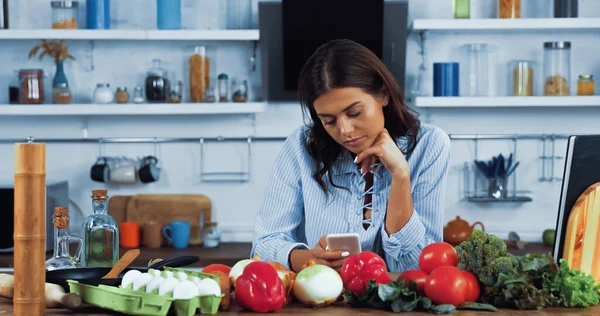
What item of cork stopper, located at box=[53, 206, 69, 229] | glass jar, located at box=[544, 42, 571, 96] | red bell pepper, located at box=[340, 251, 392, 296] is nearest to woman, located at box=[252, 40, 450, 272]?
red bell pepper, located at box=[340, 251, 392, 296]

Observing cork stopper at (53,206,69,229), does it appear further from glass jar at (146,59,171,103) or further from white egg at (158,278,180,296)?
glass jar at (146,59,171,103)

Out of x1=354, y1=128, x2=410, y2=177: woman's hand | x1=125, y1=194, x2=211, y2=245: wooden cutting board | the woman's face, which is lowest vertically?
x1=125, y1=194, x2=211, y2=245: wooden cutting board

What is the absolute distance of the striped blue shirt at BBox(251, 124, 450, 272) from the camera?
2295mm

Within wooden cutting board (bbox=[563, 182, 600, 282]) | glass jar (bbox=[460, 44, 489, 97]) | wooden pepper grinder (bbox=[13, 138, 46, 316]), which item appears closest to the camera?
wooden pepper grinder (bbox=[13, 138, 46, 316])

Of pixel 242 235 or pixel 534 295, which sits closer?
pixel 534 295

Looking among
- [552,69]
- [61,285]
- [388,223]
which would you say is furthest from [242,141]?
[61,285]

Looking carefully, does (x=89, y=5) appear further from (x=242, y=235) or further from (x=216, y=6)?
(x=242, y=235)

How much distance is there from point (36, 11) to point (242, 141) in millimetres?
1216

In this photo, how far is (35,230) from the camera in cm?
151

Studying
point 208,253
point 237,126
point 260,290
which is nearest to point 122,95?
point 237,126

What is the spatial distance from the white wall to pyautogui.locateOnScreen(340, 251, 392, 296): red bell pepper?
2563mm

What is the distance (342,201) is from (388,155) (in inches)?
12.2

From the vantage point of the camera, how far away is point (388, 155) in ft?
6.92

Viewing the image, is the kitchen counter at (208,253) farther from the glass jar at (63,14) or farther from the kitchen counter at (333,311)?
the kitchen counter at (333,311)
